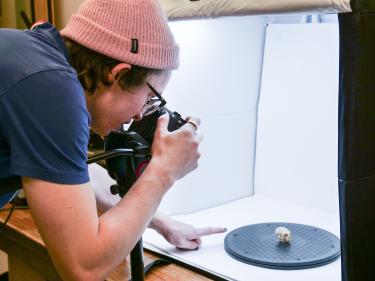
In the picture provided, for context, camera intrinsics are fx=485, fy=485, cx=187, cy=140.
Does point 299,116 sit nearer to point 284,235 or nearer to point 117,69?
point 284,235

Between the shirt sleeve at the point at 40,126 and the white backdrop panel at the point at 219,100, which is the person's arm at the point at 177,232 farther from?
the shirt sleeve at the point at 40,126

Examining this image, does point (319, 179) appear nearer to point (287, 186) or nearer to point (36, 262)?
point (287, 186)

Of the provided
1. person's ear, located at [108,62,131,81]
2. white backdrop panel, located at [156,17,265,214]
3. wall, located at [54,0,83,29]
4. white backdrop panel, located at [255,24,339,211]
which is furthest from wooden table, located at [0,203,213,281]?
wall, located at [54,0,83,29]

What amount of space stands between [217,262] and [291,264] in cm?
15

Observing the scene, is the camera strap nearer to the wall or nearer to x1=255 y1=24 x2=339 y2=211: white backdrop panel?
x1=255 y1=24 x2=339 y2=211: white backdrop panel

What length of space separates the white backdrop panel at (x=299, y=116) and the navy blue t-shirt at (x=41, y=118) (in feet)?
2.73

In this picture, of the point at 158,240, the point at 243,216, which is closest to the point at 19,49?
the point at 158,240

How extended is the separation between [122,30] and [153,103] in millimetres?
177

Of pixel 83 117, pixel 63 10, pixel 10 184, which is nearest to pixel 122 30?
pixel 83 117

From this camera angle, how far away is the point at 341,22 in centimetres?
80

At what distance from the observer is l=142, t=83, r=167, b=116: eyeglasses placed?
835 millimetres

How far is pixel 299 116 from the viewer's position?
1398 millimetres

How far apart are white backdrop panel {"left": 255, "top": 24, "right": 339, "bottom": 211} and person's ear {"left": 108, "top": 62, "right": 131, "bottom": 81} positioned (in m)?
0.71

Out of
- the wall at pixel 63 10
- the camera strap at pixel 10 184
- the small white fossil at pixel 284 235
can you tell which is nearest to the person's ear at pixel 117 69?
the camera strap at pixel 10 184
